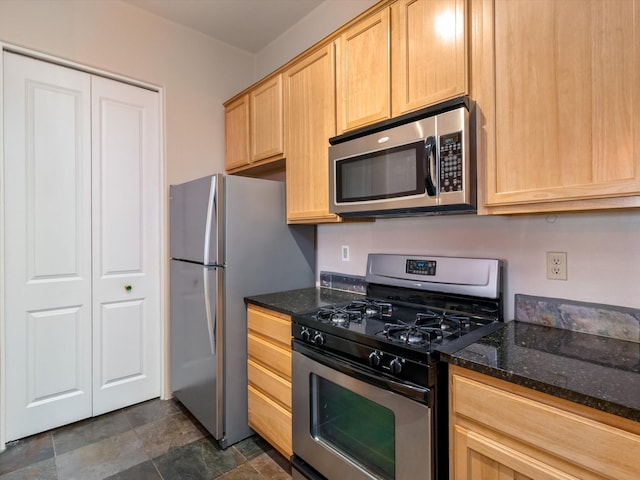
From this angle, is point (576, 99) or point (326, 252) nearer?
point (576, 99)

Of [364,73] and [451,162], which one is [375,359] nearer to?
[451,162]

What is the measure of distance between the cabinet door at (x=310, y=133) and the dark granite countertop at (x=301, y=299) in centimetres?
46

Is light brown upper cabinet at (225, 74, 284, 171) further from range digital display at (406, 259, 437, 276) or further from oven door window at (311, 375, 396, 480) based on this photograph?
oven door window at (311, 375, 396, 480)

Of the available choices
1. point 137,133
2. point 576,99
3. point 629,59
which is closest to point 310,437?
point 576,99

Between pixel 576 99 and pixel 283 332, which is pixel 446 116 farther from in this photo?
pixel 283 332

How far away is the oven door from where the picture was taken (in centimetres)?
115

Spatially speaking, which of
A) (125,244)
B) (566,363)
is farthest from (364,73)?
(125,244)

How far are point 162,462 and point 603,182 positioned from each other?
2372mm

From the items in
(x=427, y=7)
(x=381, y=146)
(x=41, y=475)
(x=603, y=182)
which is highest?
(x=427, y=7)

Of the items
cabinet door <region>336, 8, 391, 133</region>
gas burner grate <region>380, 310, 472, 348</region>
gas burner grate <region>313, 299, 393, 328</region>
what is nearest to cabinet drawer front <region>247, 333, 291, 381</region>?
gas burner grate <region>313, 299, 393, 328</region>

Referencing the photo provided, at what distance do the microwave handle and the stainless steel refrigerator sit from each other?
108 cm

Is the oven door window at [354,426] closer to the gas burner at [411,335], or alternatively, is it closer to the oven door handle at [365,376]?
the oven door handle at [365,376]

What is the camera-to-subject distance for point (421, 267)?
176 cm

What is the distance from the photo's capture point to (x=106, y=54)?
233 cm
